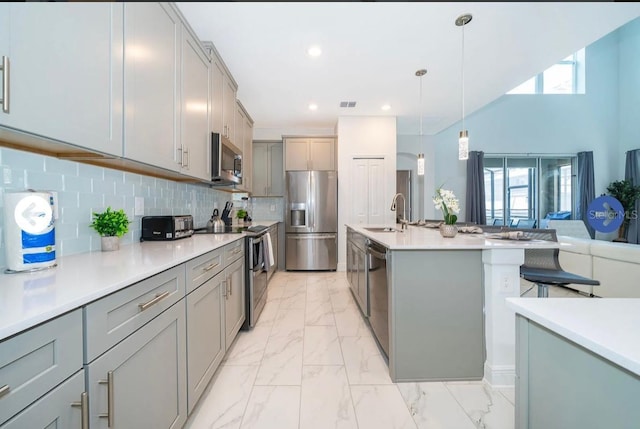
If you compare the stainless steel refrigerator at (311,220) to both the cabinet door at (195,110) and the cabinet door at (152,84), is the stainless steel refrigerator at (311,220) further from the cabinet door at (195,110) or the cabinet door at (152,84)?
the cabinet door at (152,84)

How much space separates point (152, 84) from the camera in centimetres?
167

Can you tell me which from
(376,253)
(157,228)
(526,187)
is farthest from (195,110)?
(526,187)

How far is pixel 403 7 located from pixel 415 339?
8.26ft

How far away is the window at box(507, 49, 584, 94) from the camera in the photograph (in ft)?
21.7

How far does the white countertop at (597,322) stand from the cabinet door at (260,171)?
4961 mm

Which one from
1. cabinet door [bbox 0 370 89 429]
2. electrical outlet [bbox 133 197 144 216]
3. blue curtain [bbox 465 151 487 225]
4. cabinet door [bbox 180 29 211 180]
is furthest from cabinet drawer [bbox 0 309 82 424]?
blue curtain [bbox 465 151 487 225]

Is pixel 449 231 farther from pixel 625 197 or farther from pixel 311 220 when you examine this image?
pixel 625 197

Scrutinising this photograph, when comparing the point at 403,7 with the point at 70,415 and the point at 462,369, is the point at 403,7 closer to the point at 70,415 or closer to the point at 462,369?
the point at 462,369

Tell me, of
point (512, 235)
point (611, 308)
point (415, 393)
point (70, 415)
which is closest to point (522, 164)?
point (512, 235)

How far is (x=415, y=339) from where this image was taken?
1.86m

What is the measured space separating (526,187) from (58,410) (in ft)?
26.8

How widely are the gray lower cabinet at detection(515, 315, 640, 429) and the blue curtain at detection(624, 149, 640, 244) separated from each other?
304 inches

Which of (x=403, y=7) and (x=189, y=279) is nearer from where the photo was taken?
(x=189, y=279)

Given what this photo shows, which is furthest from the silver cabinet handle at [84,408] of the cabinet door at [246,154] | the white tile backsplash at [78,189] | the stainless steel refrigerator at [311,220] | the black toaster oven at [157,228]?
the stainless steel refrigerator at [311,220]
